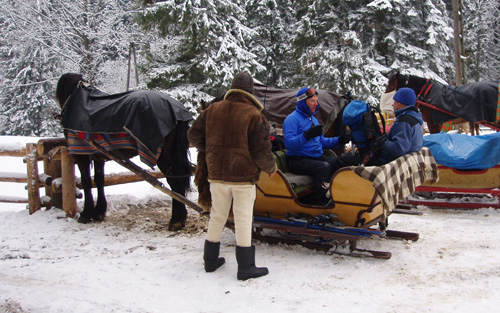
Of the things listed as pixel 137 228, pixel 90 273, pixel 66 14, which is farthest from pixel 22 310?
pixel 66 14

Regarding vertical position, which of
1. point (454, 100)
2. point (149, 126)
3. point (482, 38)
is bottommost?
point (149, 126)

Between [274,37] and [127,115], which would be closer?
[127,115]

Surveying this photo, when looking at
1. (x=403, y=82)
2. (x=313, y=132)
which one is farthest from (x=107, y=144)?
(x=403, y=82)

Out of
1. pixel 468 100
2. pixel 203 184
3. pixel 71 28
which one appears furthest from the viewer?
pixel 71 28

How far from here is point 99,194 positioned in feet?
18.4

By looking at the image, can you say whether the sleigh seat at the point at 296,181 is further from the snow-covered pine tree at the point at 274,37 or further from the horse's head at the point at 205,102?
the snow-covered pine tree at the point at 274,37

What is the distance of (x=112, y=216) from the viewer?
5.82 m

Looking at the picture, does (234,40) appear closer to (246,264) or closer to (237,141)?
(237,141)

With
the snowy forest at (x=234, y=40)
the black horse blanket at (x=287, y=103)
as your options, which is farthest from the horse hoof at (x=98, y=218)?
the snowy forest at (x=234, y=40)

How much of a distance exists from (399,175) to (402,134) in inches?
19.9

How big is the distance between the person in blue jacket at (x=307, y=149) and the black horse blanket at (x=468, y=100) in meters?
3.36

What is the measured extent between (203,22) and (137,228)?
10695mm

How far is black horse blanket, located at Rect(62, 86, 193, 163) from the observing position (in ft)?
15.9

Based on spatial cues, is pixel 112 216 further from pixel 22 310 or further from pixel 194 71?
pixel 194 71
